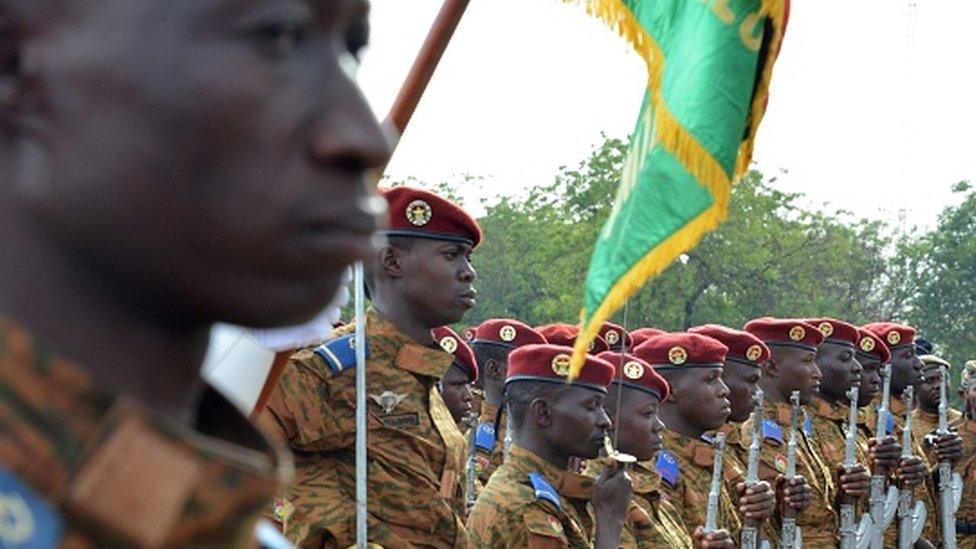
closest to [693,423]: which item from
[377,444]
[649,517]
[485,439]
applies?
[485,439]

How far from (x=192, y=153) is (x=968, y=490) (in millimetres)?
14216

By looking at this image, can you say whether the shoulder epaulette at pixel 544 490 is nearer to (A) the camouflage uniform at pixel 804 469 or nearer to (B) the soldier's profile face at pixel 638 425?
(B) the soldier's profile face at pixel 638 425

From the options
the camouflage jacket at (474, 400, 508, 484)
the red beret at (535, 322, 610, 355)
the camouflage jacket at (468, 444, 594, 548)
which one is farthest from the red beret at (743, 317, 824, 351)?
the camouflage jacket at (468, 444, 594, 548)

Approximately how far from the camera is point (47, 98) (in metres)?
1.22

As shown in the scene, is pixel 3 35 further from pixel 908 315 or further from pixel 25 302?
pixel 908 315

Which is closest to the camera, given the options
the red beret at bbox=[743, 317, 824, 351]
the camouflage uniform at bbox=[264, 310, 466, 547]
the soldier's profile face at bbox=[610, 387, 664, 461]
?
the camouflage uniform at bbox=[264, 310, 466, 547]

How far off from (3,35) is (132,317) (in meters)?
0.21

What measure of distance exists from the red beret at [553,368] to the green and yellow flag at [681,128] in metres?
2.70

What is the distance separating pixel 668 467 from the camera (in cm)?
861

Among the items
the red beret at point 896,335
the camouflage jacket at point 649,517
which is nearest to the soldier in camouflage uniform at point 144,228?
the camouflage jacket at point 649,517

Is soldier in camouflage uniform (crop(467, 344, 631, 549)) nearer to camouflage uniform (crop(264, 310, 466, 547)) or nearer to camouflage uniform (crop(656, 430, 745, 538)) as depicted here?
camouflage uniform (crop(264, 310, 466, 547))

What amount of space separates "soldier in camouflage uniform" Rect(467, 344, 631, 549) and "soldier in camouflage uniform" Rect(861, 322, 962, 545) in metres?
7.72

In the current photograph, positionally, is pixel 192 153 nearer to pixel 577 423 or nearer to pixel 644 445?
pixel 577 423

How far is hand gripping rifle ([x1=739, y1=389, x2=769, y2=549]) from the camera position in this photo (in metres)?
9.27
